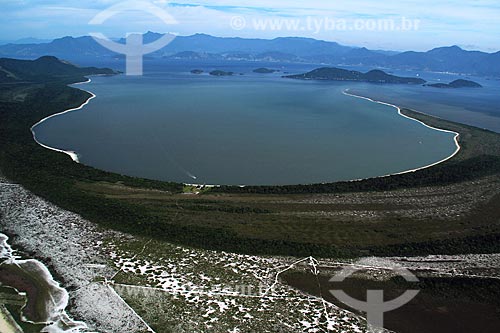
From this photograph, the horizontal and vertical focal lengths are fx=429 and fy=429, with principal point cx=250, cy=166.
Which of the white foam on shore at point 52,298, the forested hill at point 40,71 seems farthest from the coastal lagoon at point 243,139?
the forested hill at point 40,71

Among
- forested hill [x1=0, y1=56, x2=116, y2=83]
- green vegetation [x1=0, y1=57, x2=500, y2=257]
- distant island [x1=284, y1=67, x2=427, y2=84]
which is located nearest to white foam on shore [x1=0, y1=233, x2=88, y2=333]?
green vegetation [x1=0, y1=57, x2=500, y2=257]

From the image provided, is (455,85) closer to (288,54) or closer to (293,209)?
(293,209)

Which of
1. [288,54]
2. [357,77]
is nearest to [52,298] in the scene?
[357,77]

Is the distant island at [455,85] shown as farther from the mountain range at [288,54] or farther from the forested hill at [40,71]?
the forested hill at [40,71]

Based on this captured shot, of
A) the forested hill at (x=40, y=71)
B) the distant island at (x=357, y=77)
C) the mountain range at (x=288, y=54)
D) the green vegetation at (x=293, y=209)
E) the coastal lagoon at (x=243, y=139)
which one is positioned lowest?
the green vegetation at (x=293, y=209)

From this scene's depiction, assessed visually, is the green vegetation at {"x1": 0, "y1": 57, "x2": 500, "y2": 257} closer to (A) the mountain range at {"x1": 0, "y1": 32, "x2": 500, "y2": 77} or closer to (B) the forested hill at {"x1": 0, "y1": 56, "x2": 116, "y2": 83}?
(B) the forested hill at {"x1": 0, "y1": 56, "x2": 116, "y2": 83}

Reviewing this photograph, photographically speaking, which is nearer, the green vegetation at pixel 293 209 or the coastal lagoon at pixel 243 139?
the green vegetation at pixel 293 209

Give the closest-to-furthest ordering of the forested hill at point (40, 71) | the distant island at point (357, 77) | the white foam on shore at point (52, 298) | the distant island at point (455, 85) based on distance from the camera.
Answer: the white foam on shore at point (52, 298)
the forested hill at point (40, 71)
the distant island at point (455, 85)
the distant island at point (357, 77)

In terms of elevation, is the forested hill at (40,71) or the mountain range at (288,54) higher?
the mountain range at (288,54)

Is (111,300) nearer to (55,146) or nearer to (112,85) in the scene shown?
(55,146)
